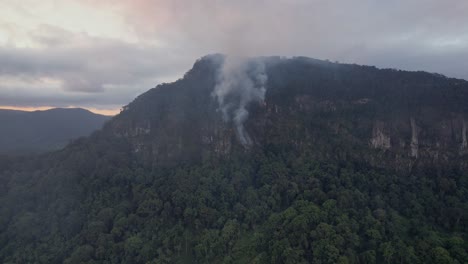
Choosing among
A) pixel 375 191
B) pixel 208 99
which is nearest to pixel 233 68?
pixel 208 99

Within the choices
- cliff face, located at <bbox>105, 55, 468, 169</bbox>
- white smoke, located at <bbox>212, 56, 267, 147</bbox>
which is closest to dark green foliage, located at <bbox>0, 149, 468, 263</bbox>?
cliff face, located at <bbox>105, 55, 468, 169</bbox>

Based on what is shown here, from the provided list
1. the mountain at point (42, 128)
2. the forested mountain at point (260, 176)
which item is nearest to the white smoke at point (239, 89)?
the forested mountain at point (260, 176)

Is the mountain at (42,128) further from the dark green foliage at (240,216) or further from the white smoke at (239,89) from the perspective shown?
the dark green foliage at (240,216)

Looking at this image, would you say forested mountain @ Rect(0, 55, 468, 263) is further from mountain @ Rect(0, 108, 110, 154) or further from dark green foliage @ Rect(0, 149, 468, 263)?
mountain @ Rect(0, 108, 110, 154)

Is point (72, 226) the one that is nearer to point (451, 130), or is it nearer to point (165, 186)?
point (165, 186)

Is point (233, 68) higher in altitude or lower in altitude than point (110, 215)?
higher

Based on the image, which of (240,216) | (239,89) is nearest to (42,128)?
(239,89)
